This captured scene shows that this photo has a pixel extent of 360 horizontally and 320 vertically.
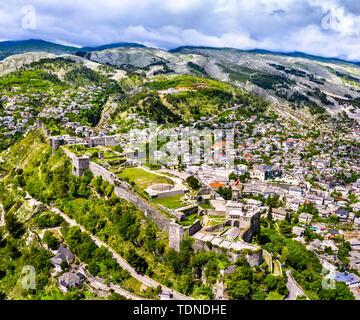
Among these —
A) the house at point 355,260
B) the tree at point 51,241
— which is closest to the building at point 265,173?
the house at point 355,260

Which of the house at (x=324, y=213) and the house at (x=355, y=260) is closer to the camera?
the house at (x=355, y=260)

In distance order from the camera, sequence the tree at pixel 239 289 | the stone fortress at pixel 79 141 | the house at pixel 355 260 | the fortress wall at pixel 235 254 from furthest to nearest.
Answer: the stone fortress at pixel 79 141 < the house at pixel 355 260 < the fortress wall at pixel 235 254 < the tree at pixel 239 289

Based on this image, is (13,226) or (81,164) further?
(81,164)

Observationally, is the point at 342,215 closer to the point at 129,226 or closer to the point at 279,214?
the point at 279,214

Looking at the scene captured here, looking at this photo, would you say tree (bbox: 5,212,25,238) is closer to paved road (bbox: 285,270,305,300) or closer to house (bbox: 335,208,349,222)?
paved road (bbox: 285,270,305,300)

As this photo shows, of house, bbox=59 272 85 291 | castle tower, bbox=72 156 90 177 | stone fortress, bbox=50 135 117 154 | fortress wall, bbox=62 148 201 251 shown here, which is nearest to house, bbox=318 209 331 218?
fortress wall, bbox=62 148 201 251

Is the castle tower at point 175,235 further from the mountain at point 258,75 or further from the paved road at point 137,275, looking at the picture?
the mountain at point 258,75

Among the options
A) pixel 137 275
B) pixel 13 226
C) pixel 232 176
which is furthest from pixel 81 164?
pixel 232 176
